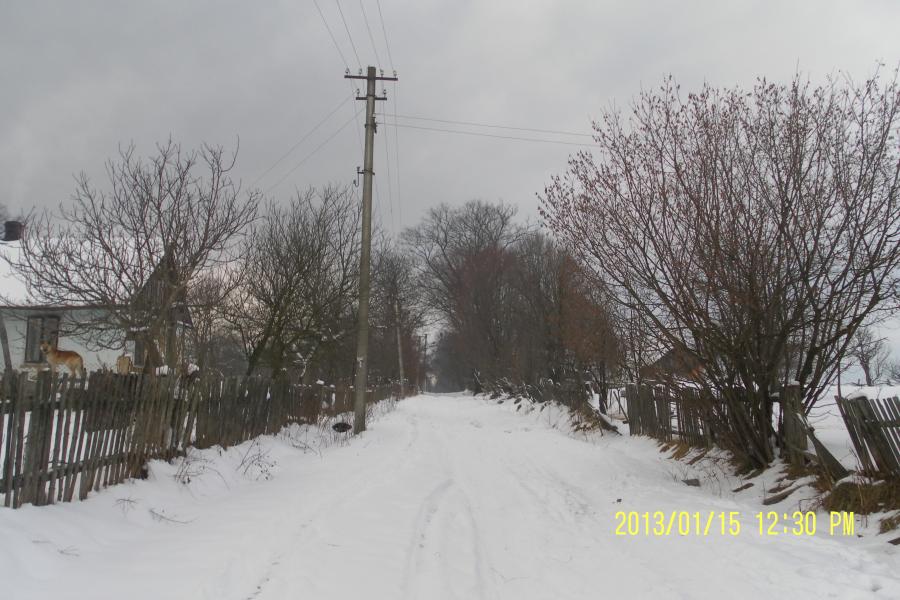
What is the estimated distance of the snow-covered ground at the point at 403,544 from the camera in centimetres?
409

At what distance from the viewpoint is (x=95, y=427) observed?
19.0 ft

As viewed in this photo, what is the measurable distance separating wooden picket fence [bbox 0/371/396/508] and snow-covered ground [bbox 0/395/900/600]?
233mm

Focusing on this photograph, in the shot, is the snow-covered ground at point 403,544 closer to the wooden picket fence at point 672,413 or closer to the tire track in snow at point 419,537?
the tire track in snow at point 419,537

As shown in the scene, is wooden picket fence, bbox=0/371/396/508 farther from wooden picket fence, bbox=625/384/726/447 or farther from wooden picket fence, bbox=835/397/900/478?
wooden picket fence, bbox=835/397/900/478

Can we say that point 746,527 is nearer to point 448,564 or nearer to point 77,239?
point 448,564

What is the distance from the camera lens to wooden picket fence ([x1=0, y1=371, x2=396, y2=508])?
4.84 m

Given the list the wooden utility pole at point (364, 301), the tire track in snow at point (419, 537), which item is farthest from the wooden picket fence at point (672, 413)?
the wooden utility pole at point (364, 301)

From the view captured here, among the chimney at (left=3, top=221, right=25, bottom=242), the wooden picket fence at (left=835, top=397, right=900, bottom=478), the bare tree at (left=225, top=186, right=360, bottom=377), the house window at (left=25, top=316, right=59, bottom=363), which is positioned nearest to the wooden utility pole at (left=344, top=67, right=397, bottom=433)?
the bare tree at (left=225, top=186, right=360, bottom=377)

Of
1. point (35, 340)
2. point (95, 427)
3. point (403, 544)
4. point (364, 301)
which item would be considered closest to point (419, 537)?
point (403, 544)

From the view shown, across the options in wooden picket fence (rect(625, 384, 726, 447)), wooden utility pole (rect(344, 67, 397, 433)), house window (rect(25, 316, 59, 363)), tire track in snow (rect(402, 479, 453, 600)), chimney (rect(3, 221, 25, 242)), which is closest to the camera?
tire track in snow (rect(402, 479, 453, 600))

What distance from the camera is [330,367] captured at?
76.7 ft

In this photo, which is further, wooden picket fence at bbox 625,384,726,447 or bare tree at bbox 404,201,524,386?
bare tree at bbox 404,201,524,386

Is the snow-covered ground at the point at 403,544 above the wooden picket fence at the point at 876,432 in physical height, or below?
below

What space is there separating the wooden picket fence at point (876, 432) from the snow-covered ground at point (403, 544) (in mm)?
890
